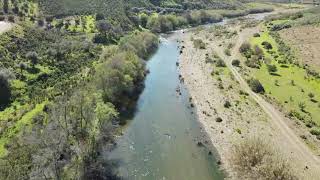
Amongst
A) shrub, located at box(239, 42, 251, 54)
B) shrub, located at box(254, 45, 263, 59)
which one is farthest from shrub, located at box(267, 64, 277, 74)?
shrub, located at box(239, 42, 251, 54)

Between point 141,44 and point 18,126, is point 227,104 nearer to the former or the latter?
point 18,126

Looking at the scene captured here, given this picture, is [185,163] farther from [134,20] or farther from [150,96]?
[134,20]

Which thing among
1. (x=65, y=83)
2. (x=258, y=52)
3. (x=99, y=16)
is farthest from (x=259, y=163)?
(x=99, y=16)

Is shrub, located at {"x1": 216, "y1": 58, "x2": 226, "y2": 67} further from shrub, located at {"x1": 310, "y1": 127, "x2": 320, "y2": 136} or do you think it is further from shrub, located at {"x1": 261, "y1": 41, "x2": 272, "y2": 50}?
shrub, located at {"x1": 310, "y1": 127, "x2": 320, "y2": 136}

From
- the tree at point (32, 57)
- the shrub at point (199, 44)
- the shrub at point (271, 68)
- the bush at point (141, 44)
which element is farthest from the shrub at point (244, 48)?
the tree at point (32, 57)

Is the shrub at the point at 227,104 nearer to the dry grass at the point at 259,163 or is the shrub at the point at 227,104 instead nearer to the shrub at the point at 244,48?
the dry grass at the point at 259,163

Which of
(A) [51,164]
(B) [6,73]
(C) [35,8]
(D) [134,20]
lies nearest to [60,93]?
(B) [6,73]

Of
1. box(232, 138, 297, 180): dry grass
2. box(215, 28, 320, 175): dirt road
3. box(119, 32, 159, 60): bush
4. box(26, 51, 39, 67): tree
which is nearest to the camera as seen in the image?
box(232, 138, 297, 180): dry grass
